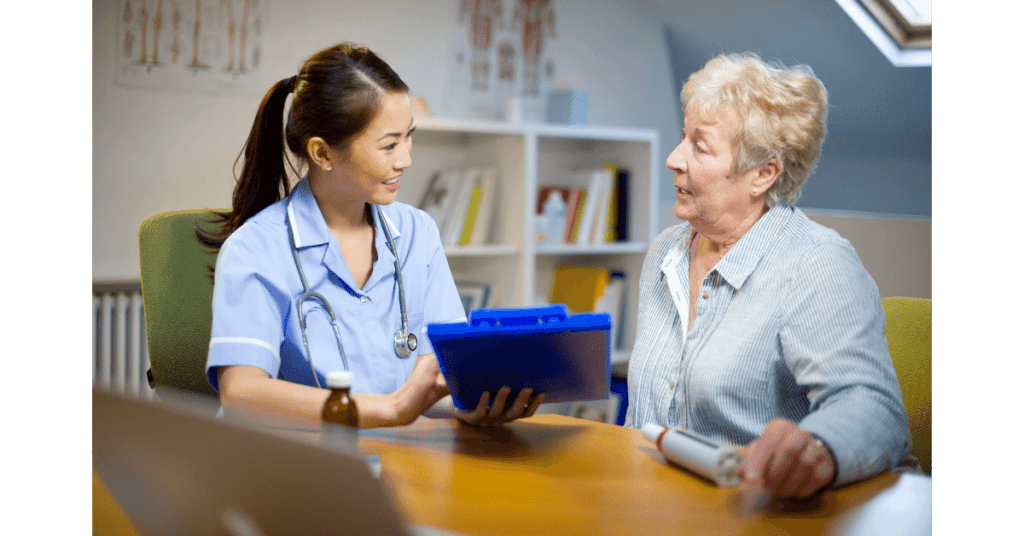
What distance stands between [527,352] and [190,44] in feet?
6.90

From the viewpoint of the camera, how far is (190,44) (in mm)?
2617

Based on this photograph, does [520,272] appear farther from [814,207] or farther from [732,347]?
[732,347]

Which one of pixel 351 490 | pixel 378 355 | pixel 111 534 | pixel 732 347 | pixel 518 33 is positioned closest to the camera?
pixel 351 490

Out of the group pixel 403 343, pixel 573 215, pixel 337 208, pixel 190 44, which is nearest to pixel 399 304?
pixel 403 343

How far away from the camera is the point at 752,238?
1280 millimetres

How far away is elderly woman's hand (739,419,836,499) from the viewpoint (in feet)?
2.96

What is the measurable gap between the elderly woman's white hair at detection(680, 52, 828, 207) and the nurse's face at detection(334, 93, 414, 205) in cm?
52

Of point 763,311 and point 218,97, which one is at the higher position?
→ point 218,97

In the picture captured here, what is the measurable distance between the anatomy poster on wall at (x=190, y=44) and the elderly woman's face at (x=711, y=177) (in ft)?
6.19

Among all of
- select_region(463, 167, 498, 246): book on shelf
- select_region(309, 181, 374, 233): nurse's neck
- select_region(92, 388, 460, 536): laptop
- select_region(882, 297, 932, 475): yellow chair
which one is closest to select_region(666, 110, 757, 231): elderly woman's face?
select_region(882, 297, 932, 475): yellow chair

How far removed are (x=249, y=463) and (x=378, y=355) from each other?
0.75 meters

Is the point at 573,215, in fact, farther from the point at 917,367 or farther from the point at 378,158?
the point at 917,367

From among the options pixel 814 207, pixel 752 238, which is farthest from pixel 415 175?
pixel 752 238

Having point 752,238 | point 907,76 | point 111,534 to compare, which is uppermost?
point 907,76
